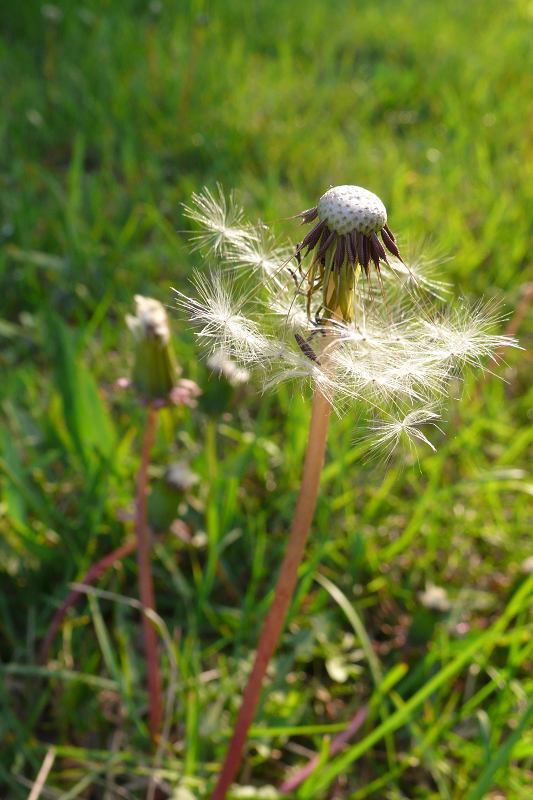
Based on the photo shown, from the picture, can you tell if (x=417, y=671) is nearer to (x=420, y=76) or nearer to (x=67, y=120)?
(x=67, y=120)

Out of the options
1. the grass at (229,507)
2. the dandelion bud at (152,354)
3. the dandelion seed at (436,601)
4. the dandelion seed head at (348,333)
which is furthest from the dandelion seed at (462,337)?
the dandelion seed at (436,601)

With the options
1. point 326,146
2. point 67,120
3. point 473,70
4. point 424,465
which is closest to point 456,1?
point 473,70

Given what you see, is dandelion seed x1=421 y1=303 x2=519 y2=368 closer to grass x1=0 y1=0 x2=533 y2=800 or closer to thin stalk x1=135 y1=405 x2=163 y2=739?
grass x1=0 y1=0 x2=533 y2=800

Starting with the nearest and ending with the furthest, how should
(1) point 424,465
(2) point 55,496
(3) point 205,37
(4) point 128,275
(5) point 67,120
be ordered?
(2) point 55,496
(1) point 424,465
(4) point 128,275
(5) point 67,120
(3) point 205,37

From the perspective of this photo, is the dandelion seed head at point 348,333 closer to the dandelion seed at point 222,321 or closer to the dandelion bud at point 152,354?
the dandelion seed at point 222,321

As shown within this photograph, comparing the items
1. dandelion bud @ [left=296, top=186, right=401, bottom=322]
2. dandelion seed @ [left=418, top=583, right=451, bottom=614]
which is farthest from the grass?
dandelion bud @ [left=296, top=186, right=401, bottom=322]

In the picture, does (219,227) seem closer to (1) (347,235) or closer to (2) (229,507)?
(1) (347,235)

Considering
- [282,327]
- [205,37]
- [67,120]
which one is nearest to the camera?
[282,327]
